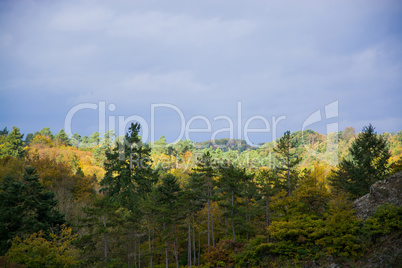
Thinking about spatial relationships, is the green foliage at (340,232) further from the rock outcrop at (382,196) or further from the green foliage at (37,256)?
the green foliage at (37,256)

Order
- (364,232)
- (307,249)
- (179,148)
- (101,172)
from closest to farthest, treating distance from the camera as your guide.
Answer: (364,232) → (307,249) → (101,172) → (179,148)

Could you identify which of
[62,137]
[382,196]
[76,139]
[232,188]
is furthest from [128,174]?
[76,139]

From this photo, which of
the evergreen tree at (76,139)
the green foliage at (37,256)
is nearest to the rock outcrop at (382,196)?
the green foliage at (37,256)

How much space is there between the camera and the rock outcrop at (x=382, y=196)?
26609mm

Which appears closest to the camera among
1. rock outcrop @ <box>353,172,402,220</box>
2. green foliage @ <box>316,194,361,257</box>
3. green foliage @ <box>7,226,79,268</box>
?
green foliage @ <box>7,226,79,268</box>

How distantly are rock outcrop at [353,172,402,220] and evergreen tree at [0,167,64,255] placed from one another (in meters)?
31.8

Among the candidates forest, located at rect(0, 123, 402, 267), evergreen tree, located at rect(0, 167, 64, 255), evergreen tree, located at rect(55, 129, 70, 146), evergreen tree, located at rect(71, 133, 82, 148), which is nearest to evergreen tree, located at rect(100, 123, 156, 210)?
forest, located at rect(0, 123, 402, 267)

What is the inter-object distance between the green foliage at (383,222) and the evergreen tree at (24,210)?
103 feet

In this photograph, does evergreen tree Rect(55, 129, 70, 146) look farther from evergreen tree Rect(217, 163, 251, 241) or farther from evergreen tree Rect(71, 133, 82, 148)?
evergreen tree Rect(217, 163, 251, 241)

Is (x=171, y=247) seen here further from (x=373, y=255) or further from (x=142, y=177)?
(x=373, y=255)

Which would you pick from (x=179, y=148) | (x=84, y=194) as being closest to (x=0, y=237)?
(x=84, y=194)

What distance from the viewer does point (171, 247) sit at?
A: 121ft

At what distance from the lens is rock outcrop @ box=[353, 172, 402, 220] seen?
26.6 metres

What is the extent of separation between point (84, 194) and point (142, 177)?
14.0 m
